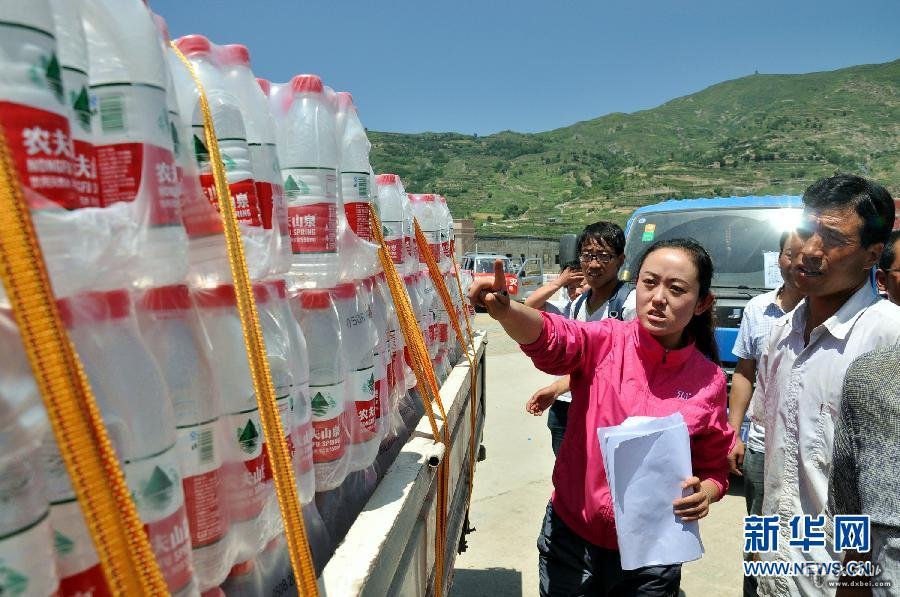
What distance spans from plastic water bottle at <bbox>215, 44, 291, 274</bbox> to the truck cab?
397cm

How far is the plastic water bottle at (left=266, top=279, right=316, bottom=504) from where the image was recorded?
1.23 metres

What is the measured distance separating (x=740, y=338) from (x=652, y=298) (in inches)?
59.8

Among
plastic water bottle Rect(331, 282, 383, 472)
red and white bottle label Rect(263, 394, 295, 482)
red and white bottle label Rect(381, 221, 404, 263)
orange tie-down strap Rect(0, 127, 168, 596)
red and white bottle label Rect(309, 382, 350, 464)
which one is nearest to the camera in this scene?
orange tie-down strap Rect(0, 127, 168, 596)

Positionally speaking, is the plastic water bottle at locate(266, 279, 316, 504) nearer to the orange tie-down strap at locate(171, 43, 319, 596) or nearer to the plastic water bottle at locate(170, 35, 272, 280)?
the plastic water bottle at locate(170, 35, 272, 280)

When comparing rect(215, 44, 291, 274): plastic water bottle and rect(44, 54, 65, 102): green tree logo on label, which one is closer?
rect(44, 54, 65, 102): green tree logo on label

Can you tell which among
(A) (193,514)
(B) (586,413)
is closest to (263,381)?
(A) (193,514)

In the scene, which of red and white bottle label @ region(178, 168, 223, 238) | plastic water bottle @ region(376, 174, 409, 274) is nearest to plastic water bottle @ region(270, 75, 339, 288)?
red and white bottle label @ region(178, 168, 223, 238)

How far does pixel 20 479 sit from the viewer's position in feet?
2.03

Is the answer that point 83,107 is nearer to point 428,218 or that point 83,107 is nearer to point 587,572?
point 587,572

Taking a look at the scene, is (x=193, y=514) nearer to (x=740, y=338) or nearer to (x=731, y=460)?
(x=731, y=460)

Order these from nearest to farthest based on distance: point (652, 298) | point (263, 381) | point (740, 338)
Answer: point (263, 381) → point (652, 298) → point (740, 338)

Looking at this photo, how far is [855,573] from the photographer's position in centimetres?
136

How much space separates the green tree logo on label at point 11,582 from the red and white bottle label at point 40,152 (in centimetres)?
41

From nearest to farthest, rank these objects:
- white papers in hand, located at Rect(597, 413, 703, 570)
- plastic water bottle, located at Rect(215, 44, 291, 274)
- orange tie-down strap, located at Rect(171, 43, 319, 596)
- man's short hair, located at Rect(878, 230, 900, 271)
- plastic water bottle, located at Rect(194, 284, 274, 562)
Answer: orange tie-down strap, located at Rect(171, 43, 319, 596) < plastic water bottle, located at Rect(194, 284, 274, 562) < plastic water bottle, located at Rect(215, 44, 291, 274) < white papers in hand, located at Rect(597, 413, 703, 570) < man's short hair, located at Rect(878, 230, 900, 271)
